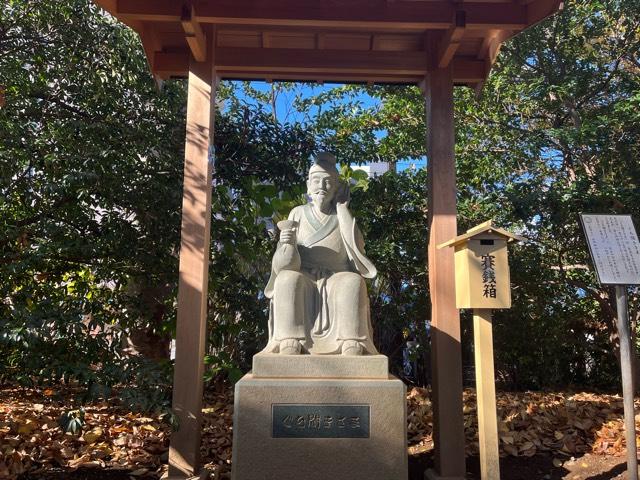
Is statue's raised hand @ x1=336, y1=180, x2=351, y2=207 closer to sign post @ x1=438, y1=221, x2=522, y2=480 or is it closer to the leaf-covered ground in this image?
sign post @ x1=438, y1=221, x2=522, y2=480

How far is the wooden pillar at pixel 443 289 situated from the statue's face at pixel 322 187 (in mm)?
863

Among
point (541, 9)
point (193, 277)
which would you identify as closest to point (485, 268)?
point (541, 9)

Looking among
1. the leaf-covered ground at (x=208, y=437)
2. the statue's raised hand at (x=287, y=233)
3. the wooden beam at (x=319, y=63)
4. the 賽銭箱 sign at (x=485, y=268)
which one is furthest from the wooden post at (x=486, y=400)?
the wooden beam at (x=319, y=63)

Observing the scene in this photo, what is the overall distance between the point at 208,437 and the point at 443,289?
2.59 m

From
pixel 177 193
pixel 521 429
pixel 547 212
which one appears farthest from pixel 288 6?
pixel 521 429

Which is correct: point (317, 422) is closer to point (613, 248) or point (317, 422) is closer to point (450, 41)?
point (613, 248)

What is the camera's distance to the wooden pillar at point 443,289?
4.15m

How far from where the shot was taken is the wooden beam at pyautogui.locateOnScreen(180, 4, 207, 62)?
402 cm

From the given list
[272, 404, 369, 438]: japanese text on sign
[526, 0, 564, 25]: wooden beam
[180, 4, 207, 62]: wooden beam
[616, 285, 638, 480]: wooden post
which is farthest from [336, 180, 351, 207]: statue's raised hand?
[616, 285, 638, 480]: wooden post

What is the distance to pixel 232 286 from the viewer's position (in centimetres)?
572

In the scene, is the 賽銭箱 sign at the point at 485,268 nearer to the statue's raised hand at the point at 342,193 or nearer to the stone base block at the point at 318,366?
the stone base block at the point at 318,366

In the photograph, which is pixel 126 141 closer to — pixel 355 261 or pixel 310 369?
pixel 355 261

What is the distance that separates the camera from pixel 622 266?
3.75 metres

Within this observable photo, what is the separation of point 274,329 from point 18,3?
13.2ft
